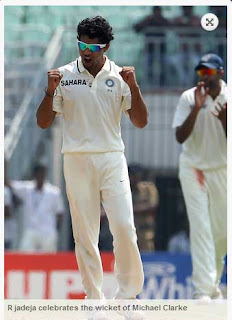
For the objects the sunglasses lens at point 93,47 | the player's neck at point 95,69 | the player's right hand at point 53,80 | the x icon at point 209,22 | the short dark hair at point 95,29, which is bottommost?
the player's right hand at point 53,80

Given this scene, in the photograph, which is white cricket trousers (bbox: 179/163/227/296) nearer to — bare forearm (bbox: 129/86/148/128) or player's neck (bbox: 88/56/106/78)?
bare forearm (bbox: 129/86/148/128)

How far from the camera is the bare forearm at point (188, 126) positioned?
10.8m

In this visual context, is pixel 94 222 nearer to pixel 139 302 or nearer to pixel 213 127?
pixel 139 302

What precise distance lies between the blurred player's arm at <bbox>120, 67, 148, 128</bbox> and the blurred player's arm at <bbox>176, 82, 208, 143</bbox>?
6.70ft

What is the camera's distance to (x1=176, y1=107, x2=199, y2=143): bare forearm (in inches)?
426

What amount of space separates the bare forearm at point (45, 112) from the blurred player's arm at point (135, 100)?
57cm

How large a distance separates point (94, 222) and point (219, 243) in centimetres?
282

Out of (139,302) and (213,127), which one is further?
(213,127)

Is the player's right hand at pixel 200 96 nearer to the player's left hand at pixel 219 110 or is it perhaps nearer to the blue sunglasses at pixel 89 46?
the player's left hand at pixel 219 110

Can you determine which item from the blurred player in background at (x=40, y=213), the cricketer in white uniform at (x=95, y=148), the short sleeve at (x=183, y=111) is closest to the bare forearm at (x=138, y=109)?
the cricketer in white uniform at (x=95, y=148)

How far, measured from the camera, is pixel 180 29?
15.3 meters

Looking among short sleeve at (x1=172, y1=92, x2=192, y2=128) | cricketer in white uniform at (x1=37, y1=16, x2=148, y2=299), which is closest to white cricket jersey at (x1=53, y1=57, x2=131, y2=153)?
cricketer in white uniform at (x1=37, y1=16, x2=148, y2=299)

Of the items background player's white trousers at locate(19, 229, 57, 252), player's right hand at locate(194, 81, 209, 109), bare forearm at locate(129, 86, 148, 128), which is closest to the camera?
bare forearm at locate(129, 86, 148, 128)
